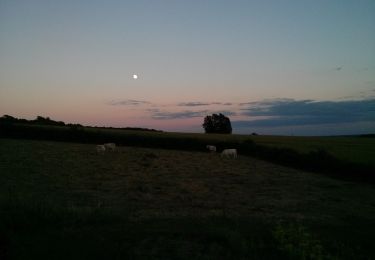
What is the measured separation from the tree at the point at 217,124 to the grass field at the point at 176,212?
70670mm

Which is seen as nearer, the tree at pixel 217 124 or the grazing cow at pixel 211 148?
the grazing cow at pixel 211 148

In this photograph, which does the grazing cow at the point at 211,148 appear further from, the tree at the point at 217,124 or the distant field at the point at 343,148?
the tree at the point at 217,124

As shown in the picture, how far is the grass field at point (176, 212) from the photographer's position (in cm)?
921

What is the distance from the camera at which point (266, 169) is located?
3212 centimetres

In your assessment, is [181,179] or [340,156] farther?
[340,156]

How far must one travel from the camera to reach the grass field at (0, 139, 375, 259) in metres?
9.21

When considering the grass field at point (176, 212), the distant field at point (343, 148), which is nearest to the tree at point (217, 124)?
the distant field at point (343, 148)

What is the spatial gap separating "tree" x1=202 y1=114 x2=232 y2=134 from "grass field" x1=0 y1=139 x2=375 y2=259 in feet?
232

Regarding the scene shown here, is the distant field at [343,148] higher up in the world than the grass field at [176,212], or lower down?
higher up

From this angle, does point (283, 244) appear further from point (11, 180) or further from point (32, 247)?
point (11, 180)

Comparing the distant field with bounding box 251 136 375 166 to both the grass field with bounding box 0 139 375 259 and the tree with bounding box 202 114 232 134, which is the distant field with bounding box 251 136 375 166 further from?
the tree with bounding box 202 114 232 134

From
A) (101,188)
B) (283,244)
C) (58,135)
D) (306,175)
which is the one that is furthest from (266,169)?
(58,135)

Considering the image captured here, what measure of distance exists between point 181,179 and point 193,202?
25.5 ft

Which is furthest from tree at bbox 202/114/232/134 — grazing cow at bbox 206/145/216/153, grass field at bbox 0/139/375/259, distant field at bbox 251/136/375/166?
grass field at bbox 0/139/375/259
